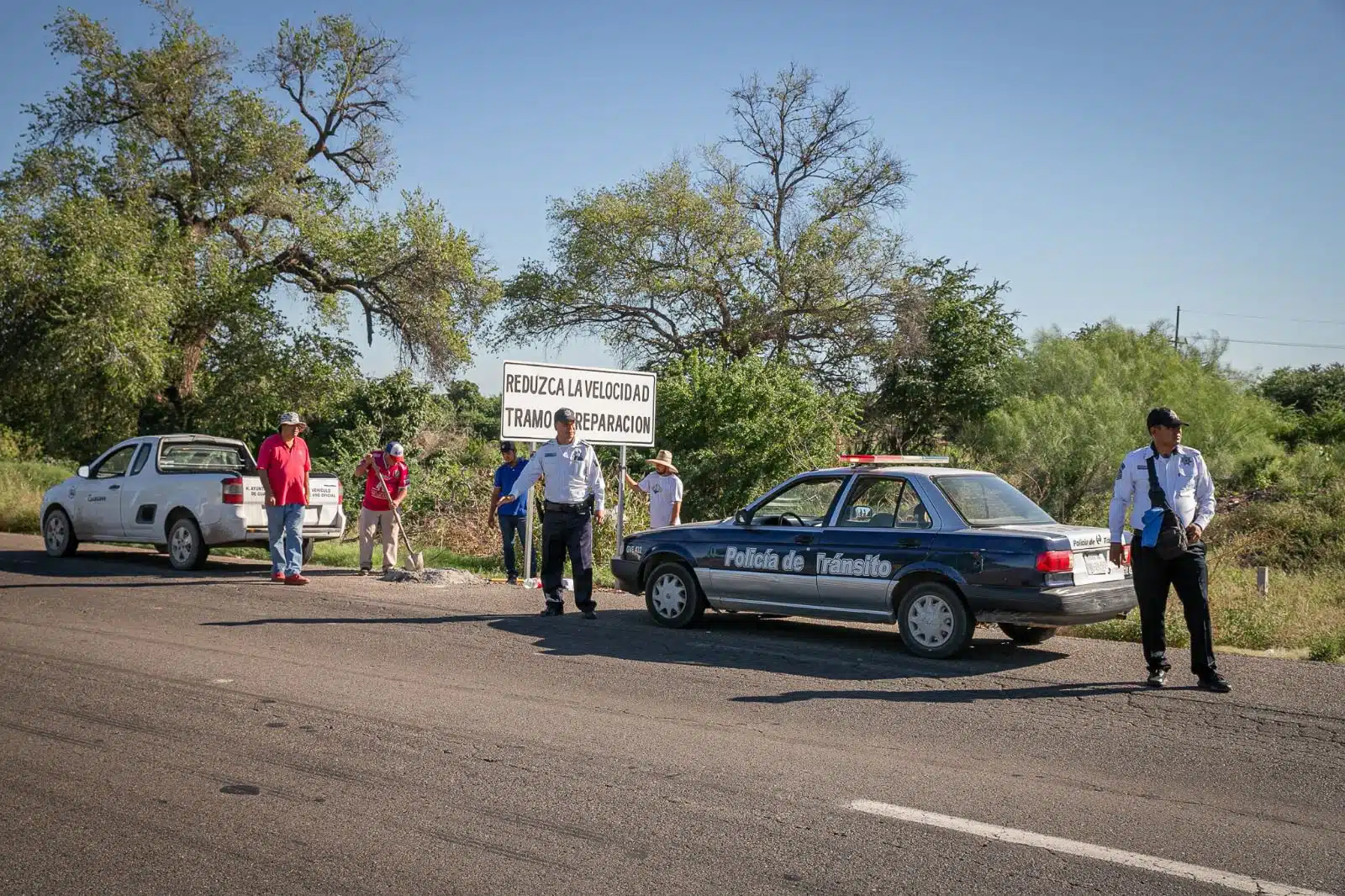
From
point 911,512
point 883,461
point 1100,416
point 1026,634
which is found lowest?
point 1026,634

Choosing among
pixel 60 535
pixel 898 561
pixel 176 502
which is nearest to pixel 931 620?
pixel 898 561

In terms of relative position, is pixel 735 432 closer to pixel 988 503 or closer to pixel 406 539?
pixel 406 539

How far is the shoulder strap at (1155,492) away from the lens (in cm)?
809

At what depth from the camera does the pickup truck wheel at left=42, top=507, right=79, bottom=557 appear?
16.8 meters

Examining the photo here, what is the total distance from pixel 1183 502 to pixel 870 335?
2979 cm

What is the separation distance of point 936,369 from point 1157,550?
31.3 metres

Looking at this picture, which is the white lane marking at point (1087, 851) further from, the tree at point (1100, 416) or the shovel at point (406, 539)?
the tree at point (1100, 416)

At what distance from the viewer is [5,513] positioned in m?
23.1

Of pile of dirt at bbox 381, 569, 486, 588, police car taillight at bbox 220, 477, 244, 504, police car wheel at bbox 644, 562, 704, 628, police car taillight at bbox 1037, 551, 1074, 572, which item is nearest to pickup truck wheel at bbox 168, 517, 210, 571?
police car taillight at bbox 220, 477, 244, 504

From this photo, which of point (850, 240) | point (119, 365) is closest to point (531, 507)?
point (119, 365)

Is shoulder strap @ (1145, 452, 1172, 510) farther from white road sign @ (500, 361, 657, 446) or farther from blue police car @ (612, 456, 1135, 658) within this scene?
white road sign @ (500, 361, 657, 446)

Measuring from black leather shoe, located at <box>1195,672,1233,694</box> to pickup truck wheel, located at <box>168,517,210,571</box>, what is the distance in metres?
12.2

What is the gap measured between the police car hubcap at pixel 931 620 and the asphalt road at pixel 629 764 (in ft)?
0.80

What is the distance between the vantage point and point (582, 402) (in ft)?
51.9
